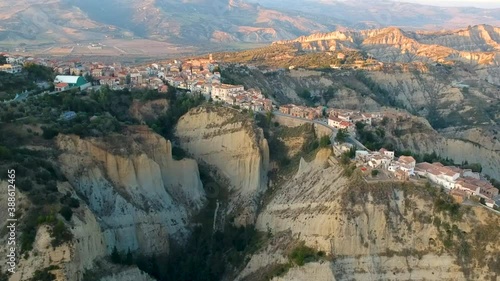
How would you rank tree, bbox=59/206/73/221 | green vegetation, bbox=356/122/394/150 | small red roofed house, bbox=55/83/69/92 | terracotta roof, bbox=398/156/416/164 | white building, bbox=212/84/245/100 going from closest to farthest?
tree, bbox=59/206/73/221
terracotta roof, bbox=398/156/416/164
green vegetation, bbox=356/122/394/150
small red roofed house, bbox=55/83/69/92
white building, bbox=212/84/245/100

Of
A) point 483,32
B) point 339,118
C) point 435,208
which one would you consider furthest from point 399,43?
point 435,208

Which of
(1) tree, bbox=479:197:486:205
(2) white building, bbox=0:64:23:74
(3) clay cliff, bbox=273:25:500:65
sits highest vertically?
(1) tree, bbox=479:197:486:205

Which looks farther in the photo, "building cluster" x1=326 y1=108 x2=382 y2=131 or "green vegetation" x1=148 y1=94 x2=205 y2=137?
"green vegetation" x1=148 y1=94 x2=205 y2=137

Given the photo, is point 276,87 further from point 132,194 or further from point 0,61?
point 132,194

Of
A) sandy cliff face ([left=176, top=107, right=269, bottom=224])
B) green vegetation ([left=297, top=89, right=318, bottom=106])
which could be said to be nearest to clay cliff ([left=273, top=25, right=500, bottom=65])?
green vegetation ([left=297, top=89, right=318, bottom=106])

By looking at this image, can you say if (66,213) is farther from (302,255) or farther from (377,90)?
(377,90)

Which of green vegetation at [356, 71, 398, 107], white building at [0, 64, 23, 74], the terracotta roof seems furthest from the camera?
green vegetation at [356, 71, 398, 107]

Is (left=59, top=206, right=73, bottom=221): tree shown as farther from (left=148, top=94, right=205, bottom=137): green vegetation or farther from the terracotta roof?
the terracotta roof

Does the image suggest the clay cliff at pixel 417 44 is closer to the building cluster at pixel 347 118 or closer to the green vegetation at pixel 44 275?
the building cluster at pixel 347 118
